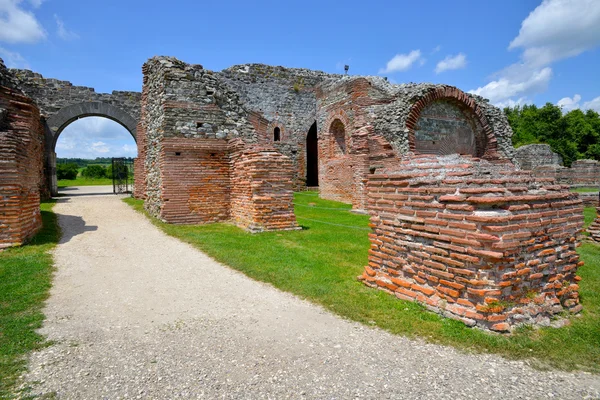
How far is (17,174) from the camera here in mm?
6801

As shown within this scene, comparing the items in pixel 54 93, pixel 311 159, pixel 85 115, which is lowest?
pixel 311 159

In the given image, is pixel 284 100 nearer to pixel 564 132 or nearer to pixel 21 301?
pixel 21 301

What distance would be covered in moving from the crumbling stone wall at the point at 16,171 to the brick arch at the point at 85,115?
973 centimetres

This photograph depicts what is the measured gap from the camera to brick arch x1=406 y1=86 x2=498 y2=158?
1276 centimetres

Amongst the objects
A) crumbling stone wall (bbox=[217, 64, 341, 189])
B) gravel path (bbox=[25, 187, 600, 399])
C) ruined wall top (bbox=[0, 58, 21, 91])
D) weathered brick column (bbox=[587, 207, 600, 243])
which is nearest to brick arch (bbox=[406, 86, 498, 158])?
weathered brick column (bbox=[587, 207, 600, 243])

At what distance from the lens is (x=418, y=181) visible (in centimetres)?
415

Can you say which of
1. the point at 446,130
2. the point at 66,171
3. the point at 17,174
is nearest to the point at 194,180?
the point at 17,174

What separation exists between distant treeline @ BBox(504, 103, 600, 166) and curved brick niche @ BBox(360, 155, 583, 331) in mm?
37427

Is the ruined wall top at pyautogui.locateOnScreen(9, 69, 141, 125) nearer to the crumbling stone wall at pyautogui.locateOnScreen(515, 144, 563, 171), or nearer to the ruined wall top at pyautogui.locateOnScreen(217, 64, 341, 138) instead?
the ruined wall top at pyautogui.locateOnScreen(217, 64, 341, 138)

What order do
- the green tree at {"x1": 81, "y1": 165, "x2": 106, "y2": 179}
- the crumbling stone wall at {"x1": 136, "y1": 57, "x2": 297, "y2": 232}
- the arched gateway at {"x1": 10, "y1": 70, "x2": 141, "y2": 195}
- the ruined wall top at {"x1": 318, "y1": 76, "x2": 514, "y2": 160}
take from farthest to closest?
the green tree at {"x1": 81, "y1": 165, "x2": 106, "y2": 179} < the arched gateway at {"x1": 10, "y1": 70, "x2": 141, "y2": 195} < the ruined wall top at {"x1": 318, "y1": 76, "x2": 514, "y2": 160} < the crumbling stone wall at {"x1": 136, "y1": 57, "x2": 297, "y2": 232}

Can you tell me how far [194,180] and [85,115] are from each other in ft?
40.1

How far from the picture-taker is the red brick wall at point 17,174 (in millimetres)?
6699

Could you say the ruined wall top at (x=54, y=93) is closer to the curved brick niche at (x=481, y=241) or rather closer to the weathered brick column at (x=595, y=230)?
the curved brick niche at (x=481, y=241)

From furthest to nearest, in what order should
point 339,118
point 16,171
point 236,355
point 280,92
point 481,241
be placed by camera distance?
point 280,92
point 339,118
point 16,171
point 481,241
point 236,355
